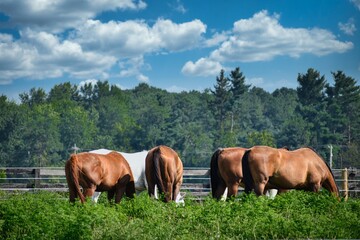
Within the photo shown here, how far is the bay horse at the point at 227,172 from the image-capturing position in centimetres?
1384

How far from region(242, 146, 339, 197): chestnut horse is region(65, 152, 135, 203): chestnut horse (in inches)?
105

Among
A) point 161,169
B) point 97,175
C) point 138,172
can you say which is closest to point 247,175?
point 161,169

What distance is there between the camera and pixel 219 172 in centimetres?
1412

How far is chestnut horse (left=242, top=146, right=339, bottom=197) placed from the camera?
12594 millimetres

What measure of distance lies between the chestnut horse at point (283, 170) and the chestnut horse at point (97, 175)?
8.79ft

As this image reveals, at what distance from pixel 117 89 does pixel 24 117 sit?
32553 mm

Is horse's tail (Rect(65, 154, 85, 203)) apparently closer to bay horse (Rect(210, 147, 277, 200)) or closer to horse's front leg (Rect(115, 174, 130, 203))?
horse's front leg (Rect(115, 174, 130, 203))

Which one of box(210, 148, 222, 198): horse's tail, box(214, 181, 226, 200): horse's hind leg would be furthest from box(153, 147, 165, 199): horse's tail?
box(214, 181, 226, 200): horse's hind leg

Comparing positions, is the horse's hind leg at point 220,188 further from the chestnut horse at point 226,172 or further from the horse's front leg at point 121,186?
the horse's front leg at point 121,186

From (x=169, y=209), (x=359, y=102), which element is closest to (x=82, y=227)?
(x=169, y=209)

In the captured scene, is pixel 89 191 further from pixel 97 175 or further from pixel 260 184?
pixel 260 184

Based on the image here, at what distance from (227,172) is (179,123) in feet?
225

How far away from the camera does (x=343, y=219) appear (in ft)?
28.9

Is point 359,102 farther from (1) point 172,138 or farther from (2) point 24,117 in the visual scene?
(2) point 24,117
